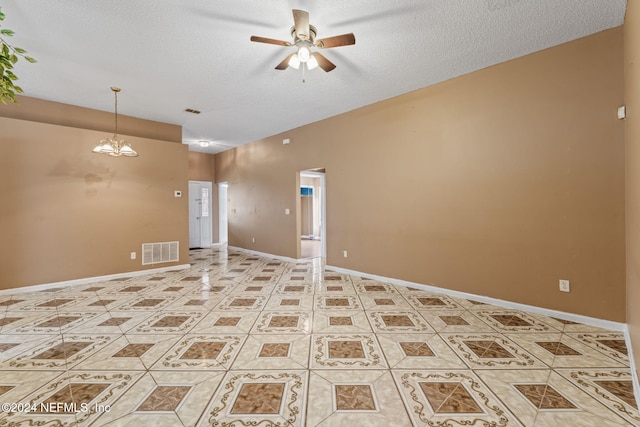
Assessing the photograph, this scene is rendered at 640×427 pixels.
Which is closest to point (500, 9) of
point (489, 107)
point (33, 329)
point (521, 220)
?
point (489, 107)

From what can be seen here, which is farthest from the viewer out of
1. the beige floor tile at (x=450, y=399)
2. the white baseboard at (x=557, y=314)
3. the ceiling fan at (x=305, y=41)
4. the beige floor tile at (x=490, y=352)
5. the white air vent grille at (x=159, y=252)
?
the white air vent grille at (x=159, y=252)

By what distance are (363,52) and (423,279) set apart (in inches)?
130

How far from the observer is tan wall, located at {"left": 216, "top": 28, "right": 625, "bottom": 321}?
2807 millimetres

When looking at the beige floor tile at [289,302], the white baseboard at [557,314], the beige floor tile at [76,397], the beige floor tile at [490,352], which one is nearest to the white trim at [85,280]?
the beige floor tile at [289,302]

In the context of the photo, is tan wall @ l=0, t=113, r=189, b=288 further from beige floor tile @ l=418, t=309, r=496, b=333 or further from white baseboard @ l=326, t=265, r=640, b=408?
beige floor tile @ l=418, t=309, r=496, b=333

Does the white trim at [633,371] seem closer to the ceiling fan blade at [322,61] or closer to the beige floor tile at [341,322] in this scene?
the beige floor tile at [341,322]

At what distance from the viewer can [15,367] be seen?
2.16m

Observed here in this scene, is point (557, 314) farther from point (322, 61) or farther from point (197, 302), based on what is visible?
point (197, 302)

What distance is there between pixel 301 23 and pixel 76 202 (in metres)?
4.88

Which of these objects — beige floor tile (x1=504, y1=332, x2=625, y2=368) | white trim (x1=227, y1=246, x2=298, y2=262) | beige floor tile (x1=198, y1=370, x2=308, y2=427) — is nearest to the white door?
white trim (x1=227, y1=246, x2=298, y2=262)

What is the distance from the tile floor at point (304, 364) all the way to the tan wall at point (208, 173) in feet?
17.9

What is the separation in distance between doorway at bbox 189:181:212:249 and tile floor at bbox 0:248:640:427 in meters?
4.95

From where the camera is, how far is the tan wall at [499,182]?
9.21 feet

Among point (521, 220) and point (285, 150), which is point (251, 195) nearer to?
point (285, 150)
